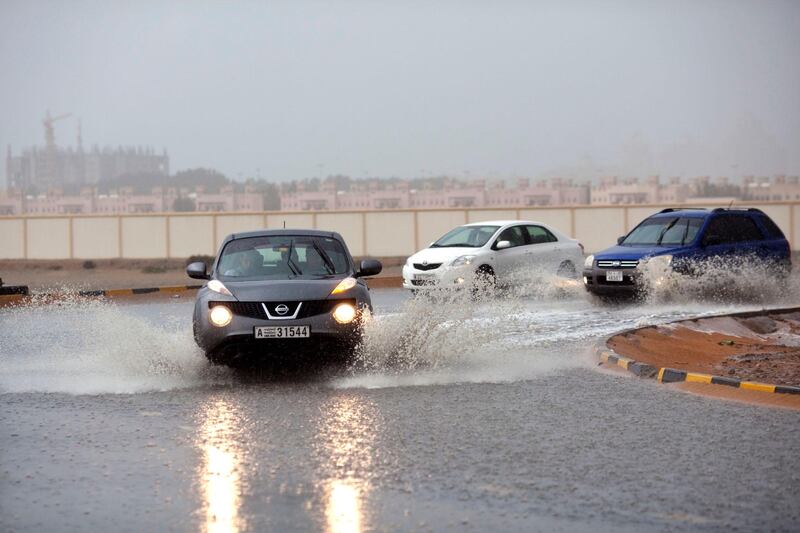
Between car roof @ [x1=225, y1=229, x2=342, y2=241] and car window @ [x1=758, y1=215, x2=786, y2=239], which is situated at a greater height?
car roof @ [x1=225, y1=229, x2=342, y2=241]

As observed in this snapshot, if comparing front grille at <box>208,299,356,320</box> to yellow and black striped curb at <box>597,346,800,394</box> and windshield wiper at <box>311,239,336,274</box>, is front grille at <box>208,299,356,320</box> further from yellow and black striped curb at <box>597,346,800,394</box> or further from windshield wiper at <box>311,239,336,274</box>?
yellow and black striped curb at <box>597,346,800,394</box>

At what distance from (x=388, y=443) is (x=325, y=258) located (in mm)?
4849

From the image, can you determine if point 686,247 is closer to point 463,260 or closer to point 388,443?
point 463,260

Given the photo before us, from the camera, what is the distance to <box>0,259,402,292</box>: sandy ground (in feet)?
113

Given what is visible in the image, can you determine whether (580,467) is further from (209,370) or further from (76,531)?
(209,370)

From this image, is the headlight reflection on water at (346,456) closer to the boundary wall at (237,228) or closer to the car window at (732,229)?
the car window at (732,229)

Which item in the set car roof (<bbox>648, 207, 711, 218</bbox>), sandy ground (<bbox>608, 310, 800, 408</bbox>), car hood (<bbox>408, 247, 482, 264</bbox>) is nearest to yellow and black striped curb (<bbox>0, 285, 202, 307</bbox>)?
car hood (<bbox>408, 247, 482, 264</bbox>)

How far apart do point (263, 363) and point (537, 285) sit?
1308 cm

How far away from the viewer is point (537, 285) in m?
24.4

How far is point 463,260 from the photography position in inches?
918

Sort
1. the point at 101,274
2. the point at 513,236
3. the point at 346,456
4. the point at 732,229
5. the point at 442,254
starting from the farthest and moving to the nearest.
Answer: the point at 101,274, the point at 513,236, the point at 442,254, the point at 732,229, the point at 346,456

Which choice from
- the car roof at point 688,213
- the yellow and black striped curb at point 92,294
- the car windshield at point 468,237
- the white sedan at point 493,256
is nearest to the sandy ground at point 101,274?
the yellow and black striped curb at point 92,294

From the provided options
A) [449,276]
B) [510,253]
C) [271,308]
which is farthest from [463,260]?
[271,308]

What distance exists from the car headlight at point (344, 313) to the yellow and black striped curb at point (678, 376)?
9.86ft
